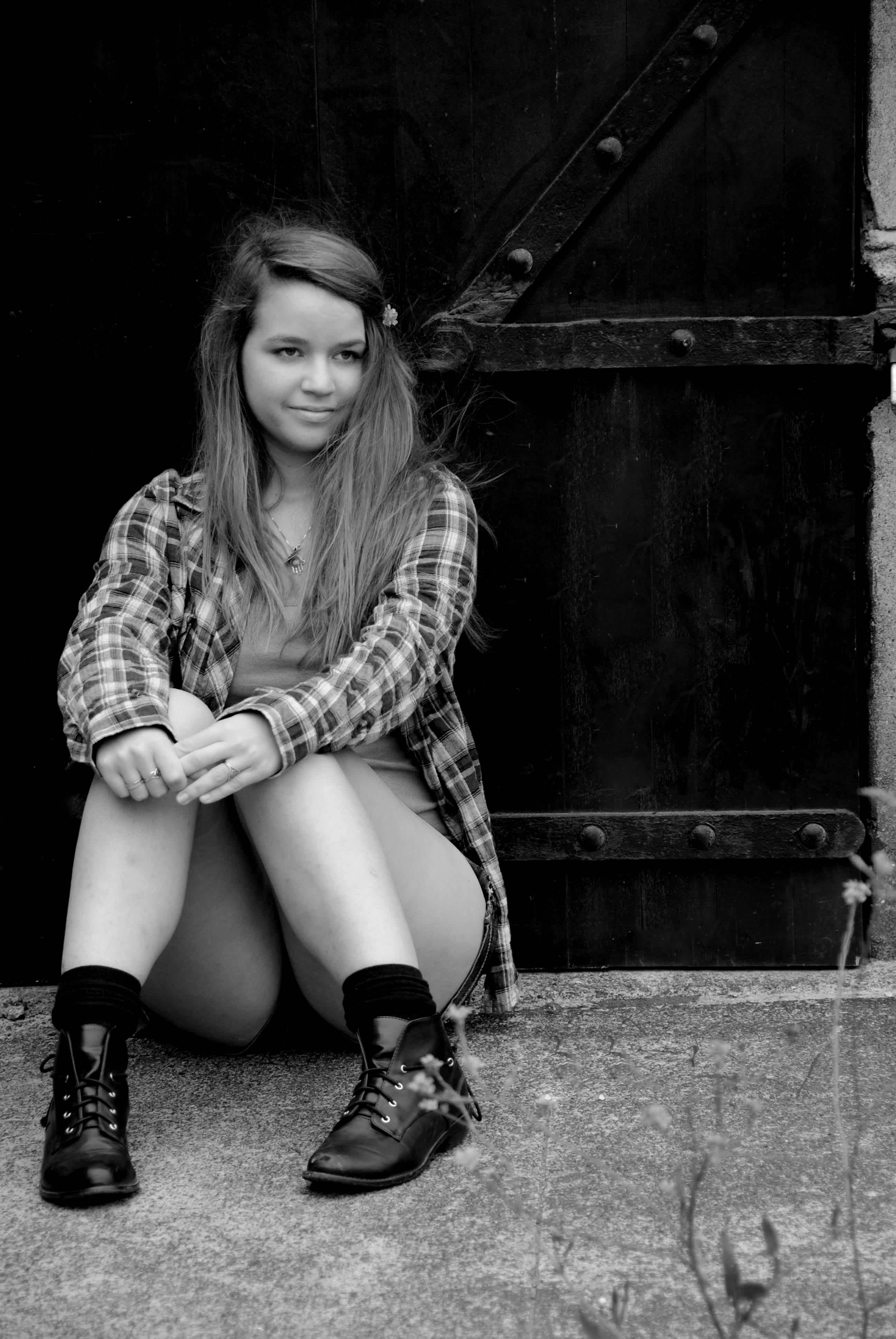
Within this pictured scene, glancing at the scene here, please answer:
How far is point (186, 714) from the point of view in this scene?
1.74 m

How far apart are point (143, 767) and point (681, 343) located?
46.1 inches

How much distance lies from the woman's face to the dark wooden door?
12.4 inches

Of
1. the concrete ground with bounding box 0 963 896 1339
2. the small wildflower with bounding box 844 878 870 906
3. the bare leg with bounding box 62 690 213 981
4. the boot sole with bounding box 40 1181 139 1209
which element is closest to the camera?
the small wildflower with bounding box 844 878 870 906

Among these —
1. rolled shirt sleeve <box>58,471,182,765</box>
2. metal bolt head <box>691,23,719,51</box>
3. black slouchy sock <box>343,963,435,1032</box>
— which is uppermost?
metal bolt head <box>691,23,719,51</box>

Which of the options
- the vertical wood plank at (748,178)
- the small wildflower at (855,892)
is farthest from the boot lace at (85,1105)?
the vertical wood plank at (748,178)

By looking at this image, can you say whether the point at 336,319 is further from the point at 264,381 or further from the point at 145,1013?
the point at 145,1013

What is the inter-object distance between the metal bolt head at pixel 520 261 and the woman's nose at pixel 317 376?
0.46 meters

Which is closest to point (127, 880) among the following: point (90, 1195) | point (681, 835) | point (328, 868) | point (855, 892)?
point (328, 868)

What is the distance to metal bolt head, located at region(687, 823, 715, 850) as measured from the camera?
2.31m

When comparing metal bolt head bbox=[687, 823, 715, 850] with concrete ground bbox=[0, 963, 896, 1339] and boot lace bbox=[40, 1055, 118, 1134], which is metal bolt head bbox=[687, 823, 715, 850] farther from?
boot lace bbox=[40, 1055, 118, 1134]

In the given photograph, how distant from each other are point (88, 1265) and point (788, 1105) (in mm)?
891

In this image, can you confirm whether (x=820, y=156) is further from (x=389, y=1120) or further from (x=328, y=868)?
(x=389, y=1120)

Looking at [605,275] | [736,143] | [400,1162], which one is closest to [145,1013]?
[400,1162]

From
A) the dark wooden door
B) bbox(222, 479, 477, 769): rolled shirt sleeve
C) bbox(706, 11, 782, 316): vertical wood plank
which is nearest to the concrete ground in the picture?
the dark wooden door
